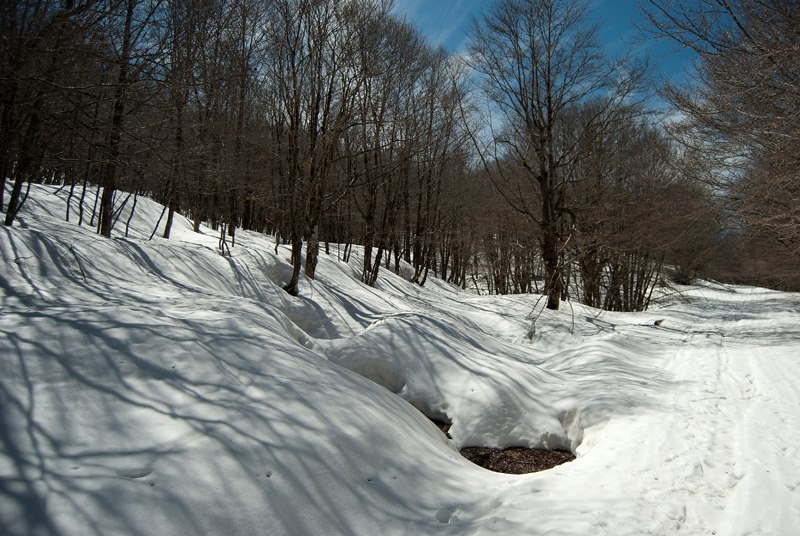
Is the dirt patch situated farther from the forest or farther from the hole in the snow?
the forest

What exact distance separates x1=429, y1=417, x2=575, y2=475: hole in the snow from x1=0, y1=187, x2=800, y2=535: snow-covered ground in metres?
0.12

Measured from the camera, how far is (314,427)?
10.4 ft

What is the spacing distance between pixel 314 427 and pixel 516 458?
274 centimetres

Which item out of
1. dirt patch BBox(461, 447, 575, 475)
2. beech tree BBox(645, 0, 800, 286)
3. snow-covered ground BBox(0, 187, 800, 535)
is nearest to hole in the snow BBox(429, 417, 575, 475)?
dirt patch BBox(461, 447, 575, 475)

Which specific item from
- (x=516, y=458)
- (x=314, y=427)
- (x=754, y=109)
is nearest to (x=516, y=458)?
(x=516, y=458)

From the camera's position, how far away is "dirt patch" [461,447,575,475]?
185 inches

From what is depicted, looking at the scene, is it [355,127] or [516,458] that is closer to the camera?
[516,458]

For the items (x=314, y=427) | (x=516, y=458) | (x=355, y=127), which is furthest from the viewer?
(x=355, y=127)

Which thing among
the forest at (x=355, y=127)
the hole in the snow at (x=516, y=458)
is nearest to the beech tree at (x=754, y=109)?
the forest at (x=355, y=127)

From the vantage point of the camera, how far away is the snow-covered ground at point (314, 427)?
2.38m

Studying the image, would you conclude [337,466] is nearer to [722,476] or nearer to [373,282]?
[722,476]

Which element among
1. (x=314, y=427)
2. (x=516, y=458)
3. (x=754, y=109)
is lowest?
(x=516, y=458)

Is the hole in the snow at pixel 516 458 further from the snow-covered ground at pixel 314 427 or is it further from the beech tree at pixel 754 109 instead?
the beech tree at pixel 754 109

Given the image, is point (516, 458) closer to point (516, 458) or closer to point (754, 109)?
point (516, 458)
